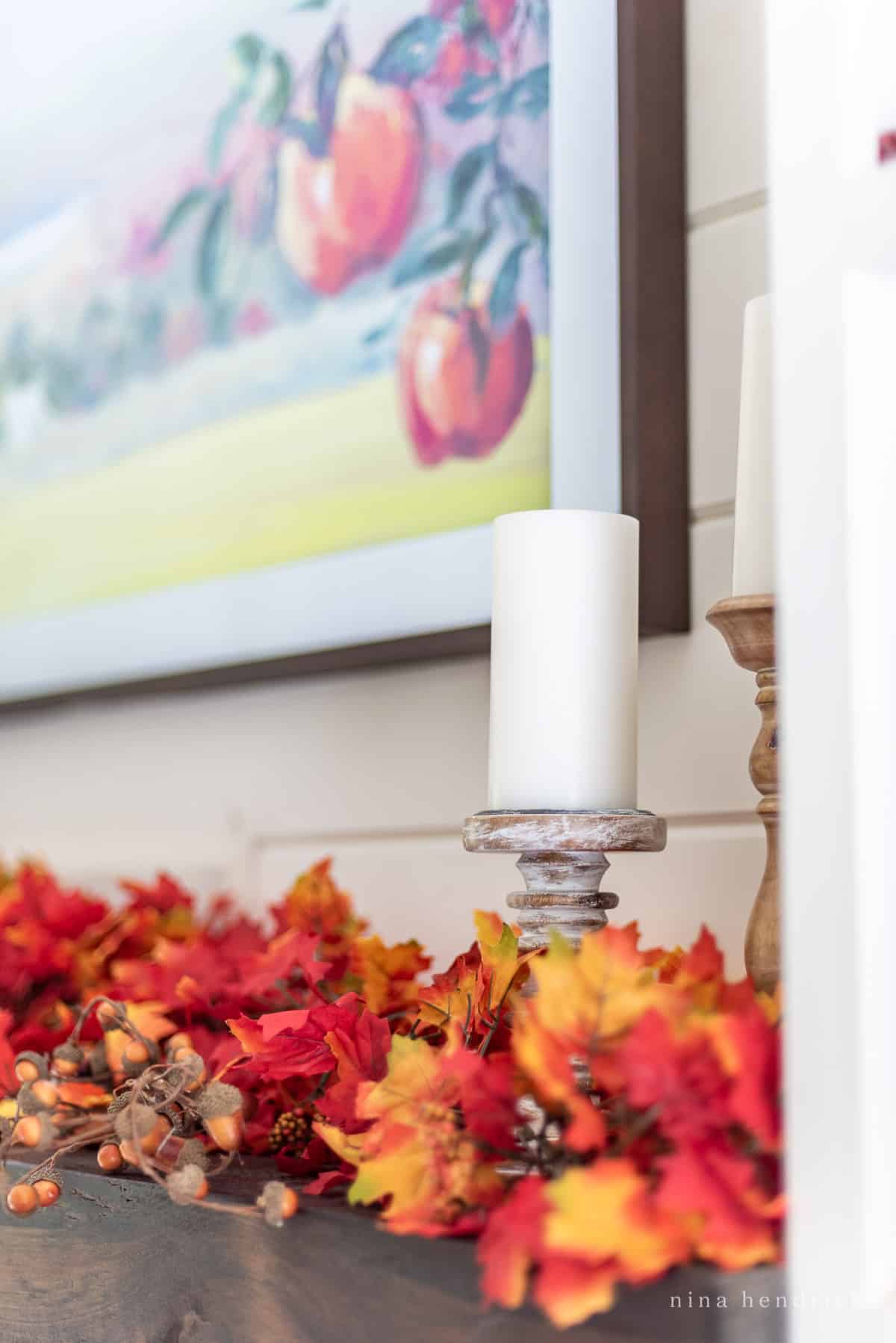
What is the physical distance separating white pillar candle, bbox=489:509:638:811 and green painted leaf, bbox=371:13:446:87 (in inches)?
17.9

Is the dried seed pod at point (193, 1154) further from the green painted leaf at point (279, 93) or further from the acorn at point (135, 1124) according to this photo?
the green painted leaf at point (279, 93)

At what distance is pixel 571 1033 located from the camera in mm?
442

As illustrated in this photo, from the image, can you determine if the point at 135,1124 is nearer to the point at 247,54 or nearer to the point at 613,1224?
the point at 613,1224

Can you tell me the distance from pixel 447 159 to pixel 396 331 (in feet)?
0.39

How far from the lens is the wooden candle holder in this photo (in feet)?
1.87

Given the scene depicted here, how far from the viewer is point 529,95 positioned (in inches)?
33.1

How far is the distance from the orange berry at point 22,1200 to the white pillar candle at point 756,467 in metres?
0.42

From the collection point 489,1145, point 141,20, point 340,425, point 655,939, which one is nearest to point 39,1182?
point 489,1145

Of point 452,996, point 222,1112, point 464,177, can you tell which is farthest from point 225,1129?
point 464,177

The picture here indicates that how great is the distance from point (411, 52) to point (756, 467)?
47 centimetres

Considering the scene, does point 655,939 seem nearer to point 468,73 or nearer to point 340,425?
point 340,425

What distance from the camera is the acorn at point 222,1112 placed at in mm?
592

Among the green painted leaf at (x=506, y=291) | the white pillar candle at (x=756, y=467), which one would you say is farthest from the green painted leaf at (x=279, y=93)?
the white pillar candle at (x=756, y=467)

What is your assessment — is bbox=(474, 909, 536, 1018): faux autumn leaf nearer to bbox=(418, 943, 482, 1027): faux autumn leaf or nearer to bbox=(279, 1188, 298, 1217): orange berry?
bbox=(418, 943, 482, 1027): faux autumn leaf
